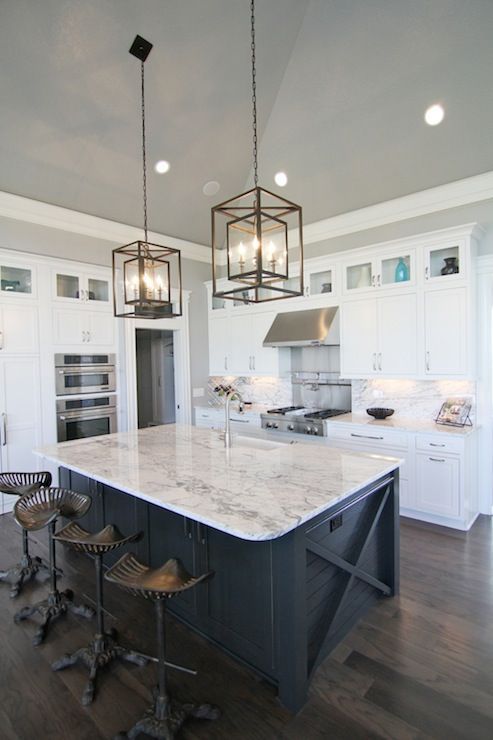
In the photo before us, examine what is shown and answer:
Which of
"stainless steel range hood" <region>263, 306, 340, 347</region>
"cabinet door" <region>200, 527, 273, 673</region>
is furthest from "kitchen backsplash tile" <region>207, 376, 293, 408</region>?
"cabinet door" <region>200, 527, 273, 673</region>

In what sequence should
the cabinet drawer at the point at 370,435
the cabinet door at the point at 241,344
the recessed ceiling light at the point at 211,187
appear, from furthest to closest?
the cabinet door at the point at 241,344, the recessed ceiling light at the point at 211,187, the cabinet drawer at the point at 370,435

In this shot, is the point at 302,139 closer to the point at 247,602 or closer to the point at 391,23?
the point at 391,23

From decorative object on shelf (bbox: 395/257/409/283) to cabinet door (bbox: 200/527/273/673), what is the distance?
3.44 m

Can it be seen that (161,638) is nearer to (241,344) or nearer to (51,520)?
(51,520)

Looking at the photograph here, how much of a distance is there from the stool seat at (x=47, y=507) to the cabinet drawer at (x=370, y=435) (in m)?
2.89

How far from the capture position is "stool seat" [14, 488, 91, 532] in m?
2.47

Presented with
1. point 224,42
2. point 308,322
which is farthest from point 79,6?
point 308,322

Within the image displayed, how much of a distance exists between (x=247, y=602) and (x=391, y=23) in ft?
14.7

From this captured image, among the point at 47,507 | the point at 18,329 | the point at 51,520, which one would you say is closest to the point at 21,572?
the point at 47,507

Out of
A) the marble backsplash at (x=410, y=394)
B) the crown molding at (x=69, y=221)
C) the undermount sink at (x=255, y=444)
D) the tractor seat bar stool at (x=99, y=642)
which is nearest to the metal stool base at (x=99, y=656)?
the tractor seat bar stool at (x=99, y=642)

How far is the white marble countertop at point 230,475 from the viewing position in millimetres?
1815

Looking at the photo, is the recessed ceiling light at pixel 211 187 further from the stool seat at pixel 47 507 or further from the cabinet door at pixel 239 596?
the cabinet door at pixel 239 596

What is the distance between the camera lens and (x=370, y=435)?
171 inches

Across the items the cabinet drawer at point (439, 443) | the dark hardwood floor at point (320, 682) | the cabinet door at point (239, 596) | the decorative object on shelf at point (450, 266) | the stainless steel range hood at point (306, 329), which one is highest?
the decorative object on shelf at point (450, 266)
